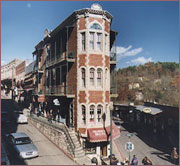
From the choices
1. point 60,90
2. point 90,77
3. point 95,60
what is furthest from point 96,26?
point 60,90

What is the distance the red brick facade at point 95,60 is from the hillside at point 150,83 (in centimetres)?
Result: 3839

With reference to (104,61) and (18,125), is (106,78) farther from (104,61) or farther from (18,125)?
(18,125)

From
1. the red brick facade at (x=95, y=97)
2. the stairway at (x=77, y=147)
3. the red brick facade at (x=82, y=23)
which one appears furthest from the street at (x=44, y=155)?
the red brick facade at (x=82, y=23)

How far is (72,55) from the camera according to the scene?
20.7m

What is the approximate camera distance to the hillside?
64113 millimetres

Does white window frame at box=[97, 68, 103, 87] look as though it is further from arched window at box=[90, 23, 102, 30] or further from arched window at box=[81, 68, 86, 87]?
arched window at box=[90, 23, 102, 30]

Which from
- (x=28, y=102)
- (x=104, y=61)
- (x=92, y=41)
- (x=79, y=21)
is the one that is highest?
(x=79, y=21)

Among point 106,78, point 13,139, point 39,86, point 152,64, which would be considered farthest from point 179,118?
point 152,64

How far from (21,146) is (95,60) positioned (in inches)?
390

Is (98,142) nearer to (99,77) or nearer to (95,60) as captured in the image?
(99,77)

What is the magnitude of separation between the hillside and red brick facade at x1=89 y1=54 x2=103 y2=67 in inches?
1511

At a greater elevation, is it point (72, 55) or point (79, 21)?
point (79, 21)

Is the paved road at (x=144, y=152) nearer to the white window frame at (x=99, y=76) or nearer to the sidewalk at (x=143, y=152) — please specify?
the sidewalk at (x=143, y=152)

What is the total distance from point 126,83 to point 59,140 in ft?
180
